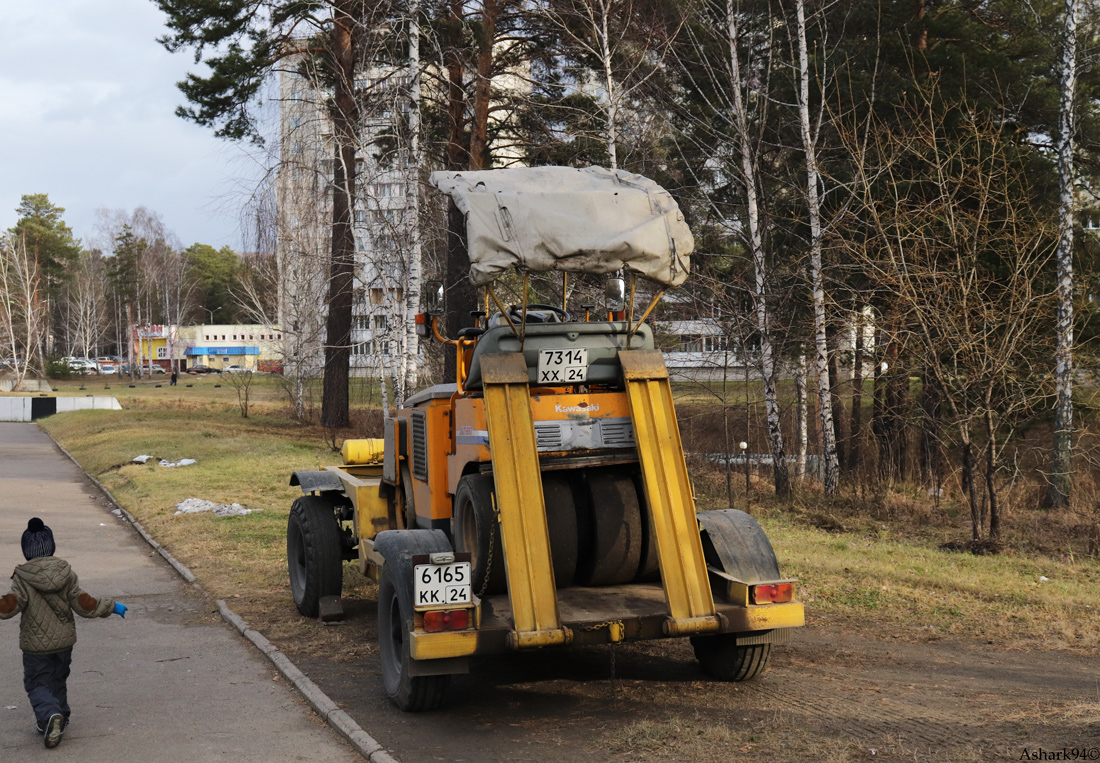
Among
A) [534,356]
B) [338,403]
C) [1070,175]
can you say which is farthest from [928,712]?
[338,403]

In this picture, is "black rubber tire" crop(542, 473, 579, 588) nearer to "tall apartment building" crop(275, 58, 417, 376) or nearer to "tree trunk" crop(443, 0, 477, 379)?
"tree trunk" crop(443, 0, 477, 379)

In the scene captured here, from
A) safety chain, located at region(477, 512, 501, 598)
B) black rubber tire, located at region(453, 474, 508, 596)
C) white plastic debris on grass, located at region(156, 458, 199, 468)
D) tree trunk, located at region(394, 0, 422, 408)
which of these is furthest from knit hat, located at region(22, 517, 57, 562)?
white plastic debris on grass, located at region(156, 458, 199, 468)

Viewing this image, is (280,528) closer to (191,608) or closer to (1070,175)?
(191,608)

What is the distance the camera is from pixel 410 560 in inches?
272

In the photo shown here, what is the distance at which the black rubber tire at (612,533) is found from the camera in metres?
7.16

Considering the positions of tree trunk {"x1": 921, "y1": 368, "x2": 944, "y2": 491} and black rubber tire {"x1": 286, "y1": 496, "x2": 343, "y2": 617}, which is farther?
tree trunk {"x1": 921, "y1": 368, "x2": 944, "y2": 491}

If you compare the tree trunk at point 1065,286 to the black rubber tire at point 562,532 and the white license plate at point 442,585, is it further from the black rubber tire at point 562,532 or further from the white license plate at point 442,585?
the white license plate at point 442,585

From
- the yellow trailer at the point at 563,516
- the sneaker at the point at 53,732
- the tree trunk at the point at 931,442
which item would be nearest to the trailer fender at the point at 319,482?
the yellow trailer at the point at 563,516

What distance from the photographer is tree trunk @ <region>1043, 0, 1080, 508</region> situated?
1670cm

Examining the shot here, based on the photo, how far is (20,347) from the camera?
266ft

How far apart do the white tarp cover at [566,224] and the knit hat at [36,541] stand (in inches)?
128

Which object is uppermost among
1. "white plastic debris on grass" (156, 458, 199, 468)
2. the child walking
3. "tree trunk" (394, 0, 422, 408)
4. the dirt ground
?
"tree trunk" (394, 0, 422, 408)

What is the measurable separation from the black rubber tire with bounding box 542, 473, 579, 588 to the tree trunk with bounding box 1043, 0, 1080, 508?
1177 centimetres

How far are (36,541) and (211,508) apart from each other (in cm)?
1045
